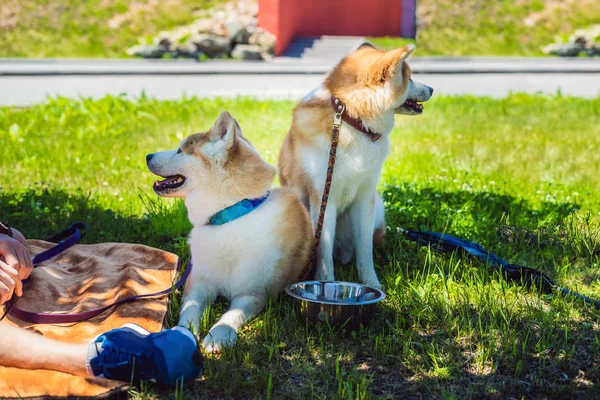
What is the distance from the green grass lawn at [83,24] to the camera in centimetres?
2131

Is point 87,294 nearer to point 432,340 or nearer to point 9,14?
point 432,340

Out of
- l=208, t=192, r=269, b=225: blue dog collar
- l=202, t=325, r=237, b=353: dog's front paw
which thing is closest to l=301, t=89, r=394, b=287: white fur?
l=208, t=192, r=269, b=225: blue dog collar

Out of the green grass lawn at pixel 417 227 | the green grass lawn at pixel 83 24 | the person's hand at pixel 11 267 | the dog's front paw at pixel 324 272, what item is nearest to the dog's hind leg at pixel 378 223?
the green grass lawn at pixel 417 227

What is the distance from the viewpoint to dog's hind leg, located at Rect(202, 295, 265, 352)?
313 centimetres

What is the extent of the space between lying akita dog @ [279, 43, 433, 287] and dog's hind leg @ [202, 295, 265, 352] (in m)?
0.63

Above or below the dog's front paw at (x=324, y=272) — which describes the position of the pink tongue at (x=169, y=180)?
above

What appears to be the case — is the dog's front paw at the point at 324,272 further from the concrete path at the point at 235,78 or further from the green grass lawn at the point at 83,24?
the green grass lawn at the point at 83,24

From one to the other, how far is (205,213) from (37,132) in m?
5.66

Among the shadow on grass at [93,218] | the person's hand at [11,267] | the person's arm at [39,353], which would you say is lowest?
the shadow on grass at [93,218]

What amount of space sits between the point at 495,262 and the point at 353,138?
1218mm

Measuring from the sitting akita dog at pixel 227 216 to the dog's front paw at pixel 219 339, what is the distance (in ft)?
0.65

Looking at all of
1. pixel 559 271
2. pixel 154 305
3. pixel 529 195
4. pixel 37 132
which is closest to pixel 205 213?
pixel 154 305

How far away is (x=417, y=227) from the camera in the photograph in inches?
195

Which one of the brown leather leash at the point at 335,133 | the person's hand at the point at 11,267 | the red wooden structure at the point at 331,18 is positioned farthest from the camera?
the red wooden structure at the point at 331,18
